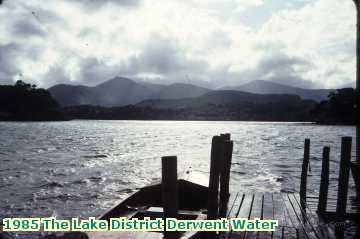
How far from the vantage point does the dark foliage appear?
16200 cm

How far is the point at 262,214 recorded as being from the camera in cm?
1098

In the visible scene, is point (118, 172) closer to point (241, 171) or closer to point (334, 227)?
point (241, 171)

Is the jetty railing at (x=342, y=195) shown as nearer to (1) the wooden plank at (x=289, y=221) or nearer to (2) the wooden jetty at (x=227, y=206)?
(2) the wooden jetty at (x=227, y=206)

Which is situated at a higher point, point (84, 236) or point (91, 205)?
point (84, 236)

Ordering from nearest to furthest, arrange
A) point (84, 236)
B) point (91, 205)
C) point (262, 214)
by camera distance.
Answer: point (84, 236) < point (262, 214) < point (91, 205)

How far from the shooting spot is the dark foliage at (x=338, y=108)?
162000mm

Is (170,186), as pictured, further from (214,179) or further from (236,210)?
(236,210)

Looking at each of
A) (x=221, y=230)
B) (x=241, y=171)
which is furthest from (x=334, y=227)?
(x=241, y=171)

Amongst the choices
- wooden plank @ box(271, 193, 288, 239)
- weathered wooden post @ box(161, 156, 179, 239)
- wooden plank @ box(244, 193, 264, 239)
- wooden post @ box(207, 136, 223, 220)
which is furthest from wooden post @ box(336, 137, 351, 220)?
weathered wooden post @ box(161, 156, 179, 239)

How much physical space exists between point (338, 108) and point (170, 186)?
184m

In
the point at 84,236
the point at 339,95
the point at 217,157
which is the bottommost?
the point at 84,236

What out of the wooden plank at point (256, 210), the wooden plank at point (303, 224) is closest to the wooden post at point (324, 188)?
the wooden plank at point (303, 224)

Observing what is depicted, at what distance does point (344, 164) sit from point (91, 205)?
13692 mm

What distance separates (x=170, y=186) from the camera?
7.30m
